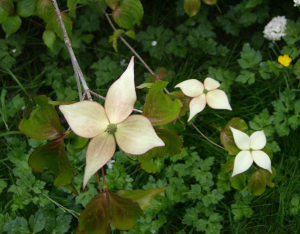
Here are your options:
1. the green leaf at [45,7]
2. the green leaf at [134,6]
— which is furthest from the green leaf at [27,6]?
the green leaf at [134,6]

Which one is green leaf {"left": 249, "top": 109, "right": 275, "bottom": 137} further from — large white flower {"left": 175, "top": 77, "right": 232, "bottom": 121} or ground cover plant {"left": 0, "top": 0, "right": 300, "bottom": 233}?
large white flower {"left": 175, "top": 77, "right": 232, "bottom": 121}

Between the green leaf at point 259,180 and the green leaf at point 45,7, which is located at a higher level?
the green leaf at point 45,7

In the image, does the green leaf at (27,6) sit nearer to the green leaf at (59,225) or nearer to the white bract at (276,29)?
the green leaf at (59,225)

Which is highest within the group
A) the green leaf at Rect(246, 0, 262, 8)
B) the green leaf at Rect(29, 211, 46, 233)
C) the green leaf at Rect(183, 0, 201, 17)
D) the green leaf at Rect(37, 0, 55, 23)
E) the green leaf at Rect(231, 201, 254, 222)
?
the green leaf at Rect(37, 0, 55, 23)

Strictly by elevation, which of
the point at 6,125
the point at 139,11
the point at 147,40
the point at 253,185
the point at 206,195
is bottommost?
the point at 206,195

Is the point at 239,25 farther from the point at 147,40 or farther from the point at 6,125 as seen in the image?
the point at 6,125

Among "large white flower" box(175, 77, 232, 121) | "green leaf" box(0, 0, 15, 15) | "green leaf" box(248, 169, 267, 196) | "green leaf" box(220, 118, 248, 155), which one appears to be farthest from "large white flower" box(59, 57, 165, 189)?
"green leaf" box(0, 0, 15, 15)

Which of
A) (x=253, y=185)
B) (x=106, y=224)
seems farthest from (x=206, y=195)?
(x=106, y=224)
